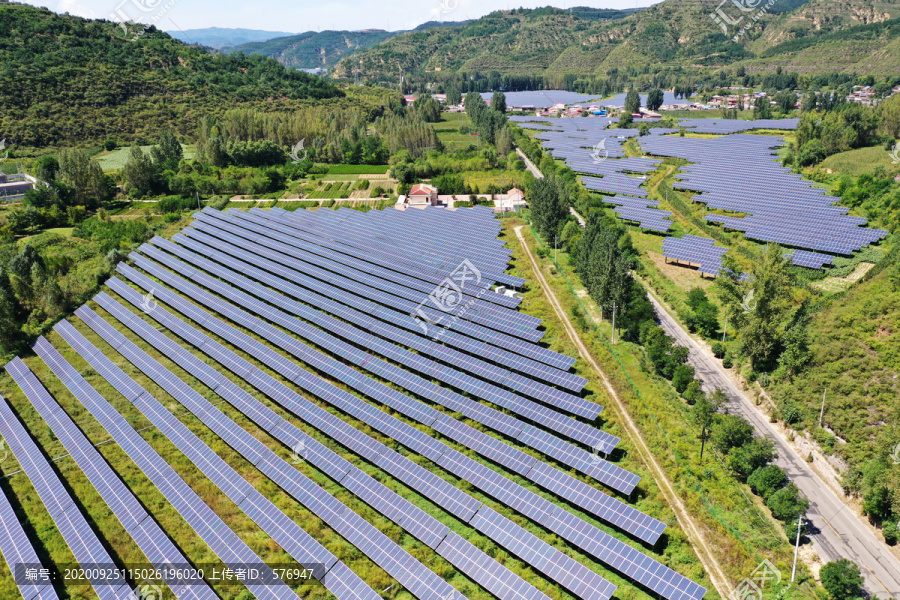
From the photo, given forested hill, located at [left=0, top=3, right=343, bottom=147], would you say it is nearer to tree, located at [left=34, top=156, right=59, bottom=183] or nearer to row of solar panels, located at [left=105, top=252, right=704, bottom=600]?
tree, located at [left=34, top=156, right=59, bottom=183]

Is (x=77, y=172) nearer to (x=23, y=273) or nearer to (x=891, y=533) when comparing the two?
(x=23, y=273)

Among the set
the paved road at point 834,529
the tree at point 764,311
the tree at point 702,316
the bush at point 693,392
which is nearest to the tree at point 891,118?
the tree at point 702,316

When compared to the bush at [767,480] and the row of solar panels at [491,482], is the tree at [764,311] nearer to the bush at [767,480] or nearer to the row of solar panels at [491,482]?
the bush at [767,480]

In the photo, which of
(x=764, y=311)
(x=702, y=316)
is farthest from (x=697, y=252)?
(x=764, y=311)

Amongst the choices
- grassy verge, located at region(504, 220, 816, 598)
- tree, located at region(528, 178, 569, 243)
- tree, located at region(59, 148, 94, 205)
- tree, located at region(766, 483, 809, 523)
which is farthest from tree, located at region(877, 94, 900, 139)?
tree, located at region(59, 148, 94, 205)

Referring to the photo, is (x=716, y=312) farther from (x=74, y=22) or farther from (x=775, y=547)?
(x=74, y=22)
